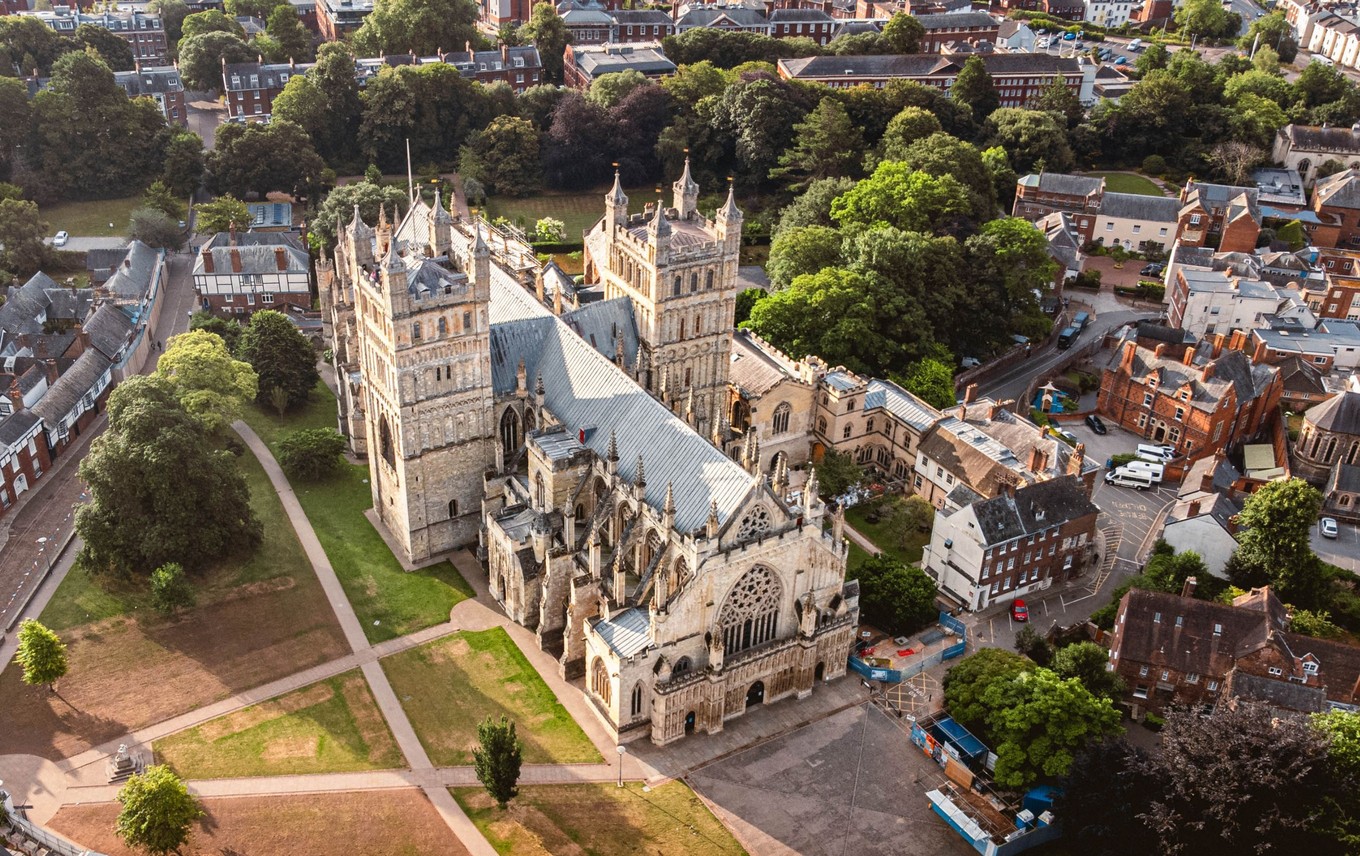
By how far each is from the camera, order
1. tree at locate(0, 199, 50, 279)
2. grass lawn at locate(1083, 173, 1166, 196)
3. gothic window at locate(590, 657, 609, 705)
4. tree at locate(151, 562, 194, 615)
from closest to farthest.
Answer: gothic window at locate(590, 657, 609, 705), tree at locate(151, 562, 194, 615), tree at locate(0, 199, 50, 279), grass lawn at locate(1083, 173, 1166, 196)

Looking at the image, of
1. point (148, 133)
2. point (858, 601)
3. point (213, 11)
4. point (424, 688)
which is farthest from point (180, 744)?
point (213, 11)

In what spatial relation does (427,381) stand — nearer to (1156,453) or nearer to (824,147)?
(1156,453)

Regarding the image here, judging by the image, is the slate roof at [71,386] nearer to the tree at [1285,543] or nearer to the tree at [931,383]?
the tree at [931,383]

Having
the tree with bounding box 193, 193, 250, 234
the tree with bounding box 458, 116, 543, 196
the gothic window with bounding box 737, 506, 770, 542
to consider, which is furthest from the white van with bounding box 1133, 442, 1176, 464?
the tree with bounding box 193, 193, 250, 234

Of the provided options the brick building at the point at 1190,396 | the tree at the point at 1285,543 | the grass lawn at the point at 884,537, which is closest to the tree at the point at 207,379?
the grass lawn at the point at 884,537

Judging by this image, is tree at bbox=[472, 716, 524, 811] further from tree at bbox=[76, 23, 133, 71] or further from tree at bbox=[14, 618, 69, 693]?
tree at bbox=[76, 23, 133, 71]

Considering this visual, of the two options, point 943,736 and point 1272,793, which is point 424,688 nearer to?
point 943,736

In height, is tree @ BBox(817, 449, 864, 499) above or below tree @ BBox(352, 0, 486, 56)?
below

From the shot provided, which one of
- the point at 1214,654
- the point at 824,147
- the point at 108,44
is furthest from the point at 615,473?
the point at 108,44
